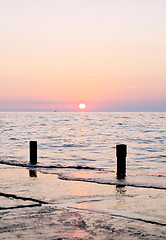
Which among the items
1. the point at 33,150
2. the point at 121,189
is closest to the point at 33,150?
the point at 33,150

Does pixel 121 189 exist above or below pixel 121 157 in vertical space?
below

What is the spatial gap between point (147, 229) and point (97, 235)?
0.99 metres

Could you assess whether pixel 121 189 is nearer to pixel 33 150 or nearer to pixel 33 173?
pixel 33 173

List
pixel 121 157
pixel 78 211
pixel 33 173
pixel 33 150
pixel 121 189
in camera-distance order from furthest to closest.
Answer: pixel 33 150
pixel 33 173
pixel 121 157
pixel 121 189
pixel 78 211

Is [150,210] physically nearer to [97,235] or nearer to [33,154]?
[97,235]

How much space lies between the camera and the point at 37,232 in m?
5.94

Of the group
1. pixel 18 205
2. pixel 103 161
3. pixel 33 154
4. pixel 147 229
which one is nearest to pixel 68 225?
pixel 147 229

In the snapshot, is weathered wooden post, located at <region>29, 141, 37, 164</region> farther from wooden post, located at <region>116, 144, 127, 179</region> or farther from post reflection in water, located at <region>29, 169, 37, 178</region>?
wooden post, located at <region>116, 144, 127, 179</region>

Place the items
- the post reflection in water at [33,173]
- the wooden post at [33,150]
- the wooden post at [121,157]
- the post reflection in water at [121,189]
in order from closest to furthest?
1. the post reflection in water at [121,189]
2. the wooden post at [121,157]
3. the post reflection in water at [33,173]
4. the wooden post at [33,150]

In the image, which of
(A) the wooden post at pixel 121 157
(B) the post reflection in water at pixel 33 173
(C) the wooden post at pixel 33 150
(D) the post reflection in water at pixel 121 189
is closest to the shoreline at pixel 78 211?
(D) the post reflection in water at pixel 121 189

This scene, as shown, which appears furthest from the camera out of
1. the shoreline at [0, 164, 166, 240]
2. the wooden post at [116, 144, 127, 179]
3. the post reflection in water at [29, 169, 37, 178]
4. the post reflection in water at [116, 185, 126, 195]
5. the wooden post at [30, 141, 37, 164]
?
the wooden post at [30, 141, 37, 164]

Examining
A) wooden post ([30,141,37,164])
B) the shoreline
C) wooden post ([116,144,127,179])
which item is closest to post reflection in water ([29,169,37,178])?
the shoreline

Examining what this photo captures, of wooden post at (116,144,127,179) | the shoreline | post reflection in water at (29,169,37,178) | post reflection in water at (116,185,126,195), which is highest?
wooden post at (116,144,127,179)

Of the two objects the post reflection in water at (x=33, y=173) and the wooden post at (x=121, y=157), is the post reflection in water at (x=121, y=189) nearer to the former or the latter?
the wooden post at (x=121, y=157)
